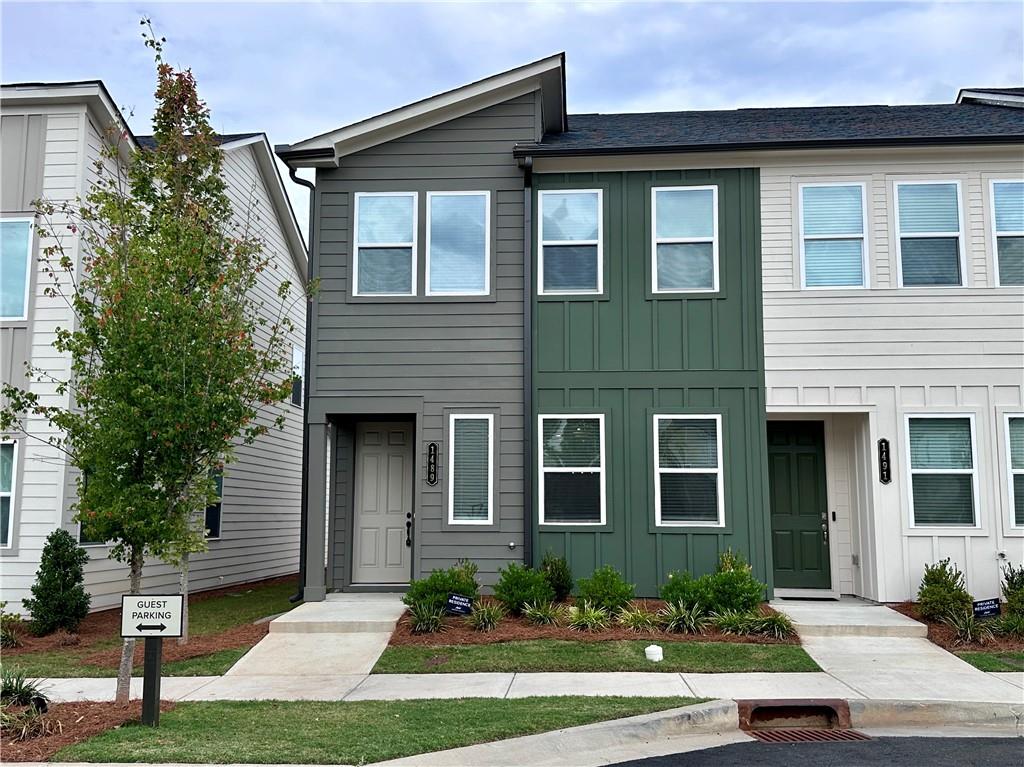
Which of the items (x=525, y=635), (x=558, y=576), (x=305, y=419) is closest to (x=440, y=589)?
(x=525, y=635)

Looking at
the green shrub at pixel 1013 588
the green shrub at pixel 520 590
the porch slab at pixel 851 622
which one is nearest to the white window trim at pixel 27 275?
the green shrub at pixel 520 590

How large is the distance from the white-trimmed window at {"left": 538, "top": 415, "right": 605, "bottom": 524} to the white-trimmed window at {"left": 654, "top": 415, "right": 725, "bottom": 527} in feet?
2.43

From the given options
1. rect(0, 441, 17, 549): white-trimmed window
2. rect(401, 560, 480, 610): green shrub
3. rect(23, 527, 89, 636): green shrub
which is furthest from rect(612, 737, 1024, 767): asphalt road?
rect(0, 441, 17, 549): white-trimmed window

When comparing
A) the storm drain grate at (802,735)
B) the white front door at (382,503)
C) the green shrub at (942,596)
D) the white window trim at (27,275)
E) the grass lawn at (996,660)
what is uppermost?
the white window trim at (27,275)

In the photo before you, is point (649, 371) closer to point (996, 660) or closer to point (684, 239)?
point (684, 239)

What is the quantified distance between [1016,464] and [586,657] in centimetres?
624

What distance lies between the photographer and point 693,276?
37.7 feet

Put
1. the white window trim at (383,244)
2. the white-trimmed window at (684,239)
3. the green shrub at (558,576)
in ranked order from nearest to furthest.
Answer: the green shrub at (558,576), the white-trimmed window at (684,239), the white window trim at (383,244)

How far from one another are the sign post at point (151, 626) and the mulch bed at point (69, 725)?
1.06ft

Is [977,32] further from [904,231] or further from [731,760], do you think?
[731,760]

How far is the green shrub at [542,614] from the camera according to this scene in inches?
383

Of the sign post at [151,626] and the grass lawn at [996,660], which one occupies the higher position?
the sign post at [151,626]

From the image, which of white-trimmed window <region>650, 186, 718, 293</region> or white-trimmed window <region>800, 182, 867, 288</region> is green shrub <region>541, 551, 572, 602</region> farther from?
white-trimmed window <region>800, 182, 867, 288</region>

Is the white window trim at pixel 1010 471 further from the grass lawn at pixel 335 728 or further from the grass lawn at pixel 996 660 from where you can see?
the grass lawn at pixel 335 728
